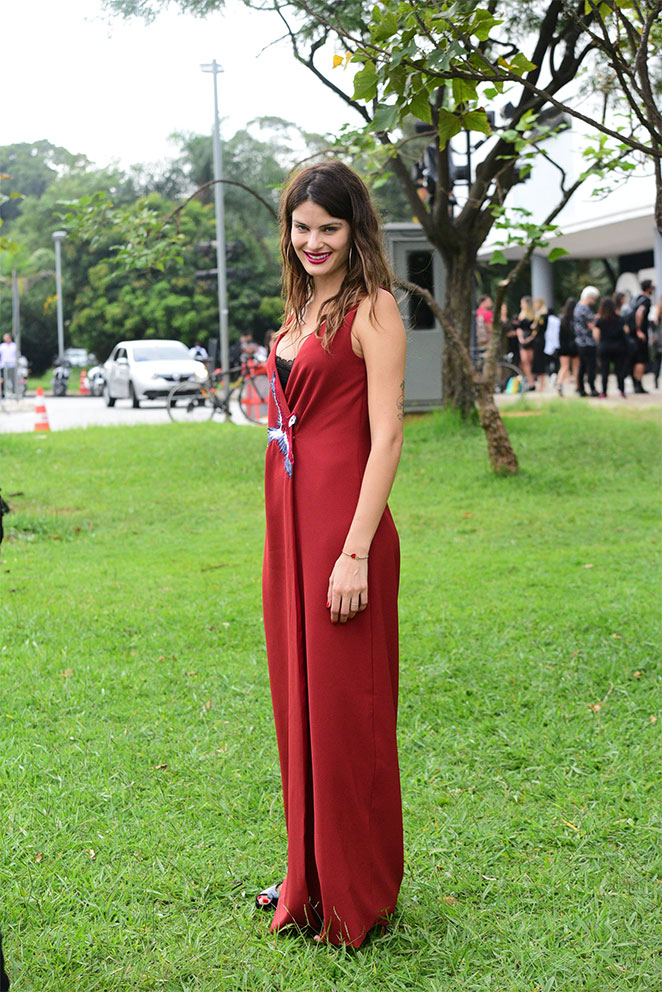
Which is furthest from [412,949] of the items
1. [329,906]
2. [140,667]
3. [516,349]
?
[516,349]

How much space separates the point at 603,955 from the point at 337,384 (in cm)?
161

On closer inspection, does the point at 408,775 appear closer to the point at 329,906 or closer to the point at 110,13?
the point at 329,906

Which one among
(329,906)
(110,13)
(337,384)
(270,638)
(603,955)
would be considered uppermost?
(110,13)

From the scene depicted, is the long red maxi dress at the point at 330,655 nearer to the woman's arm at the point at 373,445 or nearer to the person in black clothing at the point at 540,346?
the woman's arm at the point at 373,445

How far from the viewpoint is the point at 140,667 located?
18.0ft

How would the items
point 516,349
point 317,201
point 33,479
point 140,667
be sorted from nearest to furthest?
point 317,201 < point 140,667 < point 33,479 < point 516,349

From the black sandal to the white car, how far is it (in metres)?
21.0

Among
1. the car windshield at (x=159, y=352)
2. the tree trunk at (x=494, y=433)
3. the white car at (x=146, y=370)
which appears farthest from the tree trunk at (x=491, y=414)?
the car windshield at (x=159, y=352)

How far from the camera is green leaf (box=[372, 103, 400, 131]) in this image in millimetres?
3052

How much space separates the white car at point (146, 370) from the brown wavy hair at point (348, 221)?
69.6 ft

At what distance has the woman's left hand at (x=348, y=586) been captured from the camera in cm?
265

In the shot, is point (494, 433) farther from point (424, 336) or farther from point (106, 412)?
point (106, 412)

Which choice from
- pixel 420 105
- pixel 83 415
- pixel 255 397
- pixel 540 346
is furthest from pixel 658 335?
pixel 420 105

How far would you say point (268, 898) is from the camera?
3.15 metres
